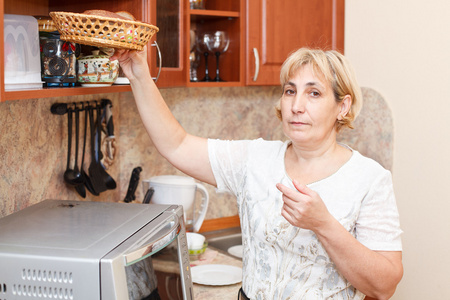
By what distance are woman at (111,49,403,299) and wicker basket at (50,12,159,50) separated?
16 cm

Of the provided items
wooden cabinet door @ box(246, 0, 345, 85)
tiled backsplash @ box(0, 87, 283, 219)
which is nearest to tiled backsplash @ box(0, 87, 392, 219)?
tiled backsplash @ box(0, 87, 283, 219)

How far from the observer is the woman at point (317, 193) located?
4.45ft

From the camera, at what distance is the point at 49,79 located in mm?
1270

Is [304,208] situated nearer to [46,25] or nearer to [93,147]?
[46,25]

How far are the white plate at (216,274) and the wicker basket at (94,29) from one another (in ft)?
2.94

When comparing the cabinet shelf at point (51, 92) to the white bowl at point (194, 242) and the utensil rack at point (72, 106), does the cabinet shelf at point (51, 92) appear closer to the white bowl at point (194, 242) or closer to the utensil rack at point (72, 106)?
the utensil rack at point (72, 106)

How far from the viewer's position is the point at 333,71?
1.42 m

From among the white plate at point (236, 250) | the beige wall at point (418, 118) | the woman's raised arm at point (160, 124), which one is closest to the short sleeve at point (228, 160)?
the woman's raised arm at point (160, 124)

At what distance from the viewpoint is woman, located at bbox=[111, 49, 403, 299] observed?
1.36 m

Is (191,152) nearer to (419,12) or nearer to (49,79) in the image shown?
(49,79)

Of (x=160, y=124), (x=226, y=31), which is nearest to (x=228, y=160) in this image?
(x=160, y=124)

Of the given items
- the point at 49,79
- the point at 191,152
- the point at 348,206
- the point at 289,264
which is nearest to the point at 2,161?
the point at 49,79

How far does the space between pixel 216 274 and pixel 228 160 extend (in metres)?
0.52

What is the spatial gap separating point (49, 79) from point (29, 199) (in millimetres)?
506
